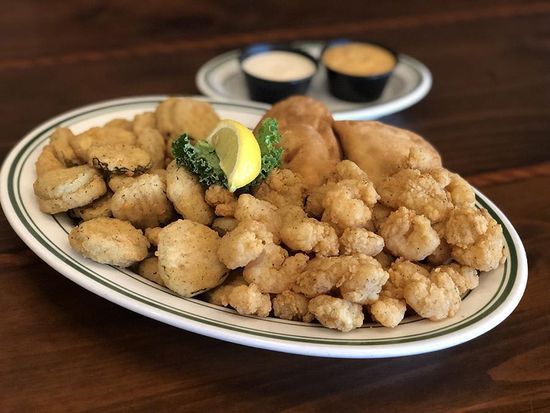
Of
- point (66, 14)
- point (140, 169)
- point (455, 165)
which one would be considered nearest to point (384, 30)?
point (455, 165)

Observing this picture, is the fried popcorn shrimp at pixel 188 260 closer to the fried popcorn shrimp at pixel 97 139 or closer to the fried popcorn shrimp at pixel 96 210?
the fried popcorn shrimp at pixel 96 210

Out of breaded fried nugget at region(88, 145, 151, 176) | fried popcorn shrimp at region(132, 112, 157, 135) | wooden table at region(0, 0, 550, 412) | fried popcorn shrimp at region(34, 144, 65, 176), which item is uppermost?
breaded fried nugget at region(88, 145, 151, 176)

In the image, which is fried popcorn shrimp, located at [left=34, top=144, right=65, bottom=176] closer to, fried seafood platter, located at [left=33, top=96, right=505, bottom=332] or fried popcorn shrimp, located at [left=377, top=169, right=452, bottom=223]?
fried seafood platter, located at [left=33, top=96, right=505, bottom=332]

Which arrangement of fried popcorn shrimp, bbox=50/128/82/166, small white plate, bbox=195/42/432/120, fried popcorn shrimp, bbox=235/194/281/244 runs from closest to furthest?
fried popcorn shrimp, bbox=235/194/281/244, fried popcorn shrimp, bbox=50/128/82/166, small white plate, bbox=195/42/432/120

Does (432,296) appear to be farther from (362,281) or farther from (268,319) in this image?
(268,319)

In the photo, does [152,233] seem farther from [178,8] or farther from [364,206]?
[178,8]

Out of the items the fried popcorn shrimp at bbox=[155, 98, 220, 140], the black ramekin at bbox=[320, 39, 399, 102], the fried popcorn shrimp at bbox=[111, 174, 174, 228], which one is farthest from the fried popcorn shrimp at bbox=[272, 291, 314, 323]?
the black ramekin at bbox=[320, 39, 399, 102]
